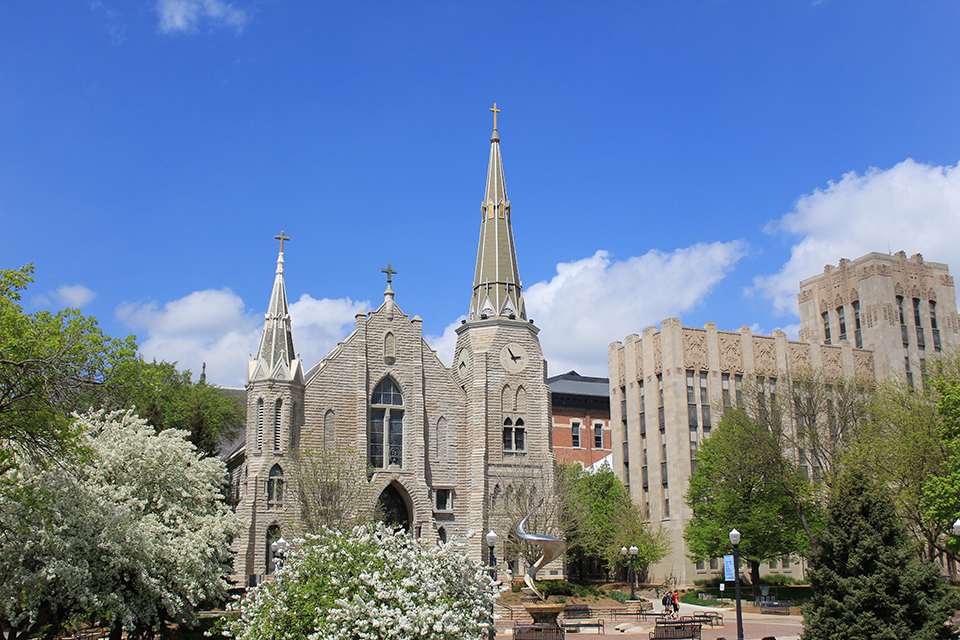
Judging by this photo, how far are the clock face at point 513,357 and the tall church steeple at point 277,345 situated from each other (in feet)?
41.5

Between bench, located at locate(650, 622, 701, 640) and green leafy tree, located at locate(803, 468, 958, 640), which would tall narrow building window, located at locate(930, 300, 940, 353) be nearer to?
bench, located at locate(650, 622, 701, 640)

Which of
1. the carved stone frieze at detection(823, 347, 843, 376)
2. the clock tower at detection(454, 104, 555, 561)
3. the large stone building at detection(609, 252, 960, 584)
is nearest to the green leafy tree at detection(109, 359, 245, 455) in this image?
the clock tower at detection(454, 104, 555, 561)

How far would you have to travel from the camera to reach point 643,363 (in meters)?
63.9

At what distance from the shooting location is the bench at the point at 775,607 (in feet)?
135

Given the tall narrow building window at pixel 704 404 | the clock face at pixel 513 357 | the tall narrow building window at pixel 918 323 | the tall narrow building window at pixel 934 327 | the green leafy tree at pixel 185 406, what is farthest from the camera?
the tall narrow building window at pixel 934 327

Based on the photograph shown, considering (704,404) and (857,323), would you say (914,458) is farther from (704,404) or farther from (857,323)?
(857,323)

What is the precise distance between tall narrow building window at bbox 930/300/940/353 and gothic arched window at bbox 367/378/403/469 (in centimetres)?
4581

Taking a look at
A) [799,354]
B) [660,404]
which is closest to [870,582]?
[660,404]

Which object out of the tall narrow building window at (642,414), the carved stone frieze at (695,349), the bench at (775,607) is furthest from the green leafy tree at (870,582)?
the tall narrow building window at (642,414)

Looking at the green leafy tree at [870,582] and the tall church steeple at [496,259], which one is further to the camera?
the tall church steeple at [496,259]

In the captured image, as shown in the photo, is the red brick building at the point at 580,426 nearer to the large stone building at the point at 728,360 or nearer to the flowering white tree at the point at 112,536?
the large stone building at the point at 728,360

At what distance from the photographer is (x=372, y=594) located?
1645cm

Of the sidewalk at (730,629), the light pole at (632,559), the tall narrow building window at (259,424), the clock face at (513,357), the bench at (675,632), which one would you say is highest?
the clock face at (513,357)

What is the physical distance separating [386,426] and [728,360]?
87.1 feet
